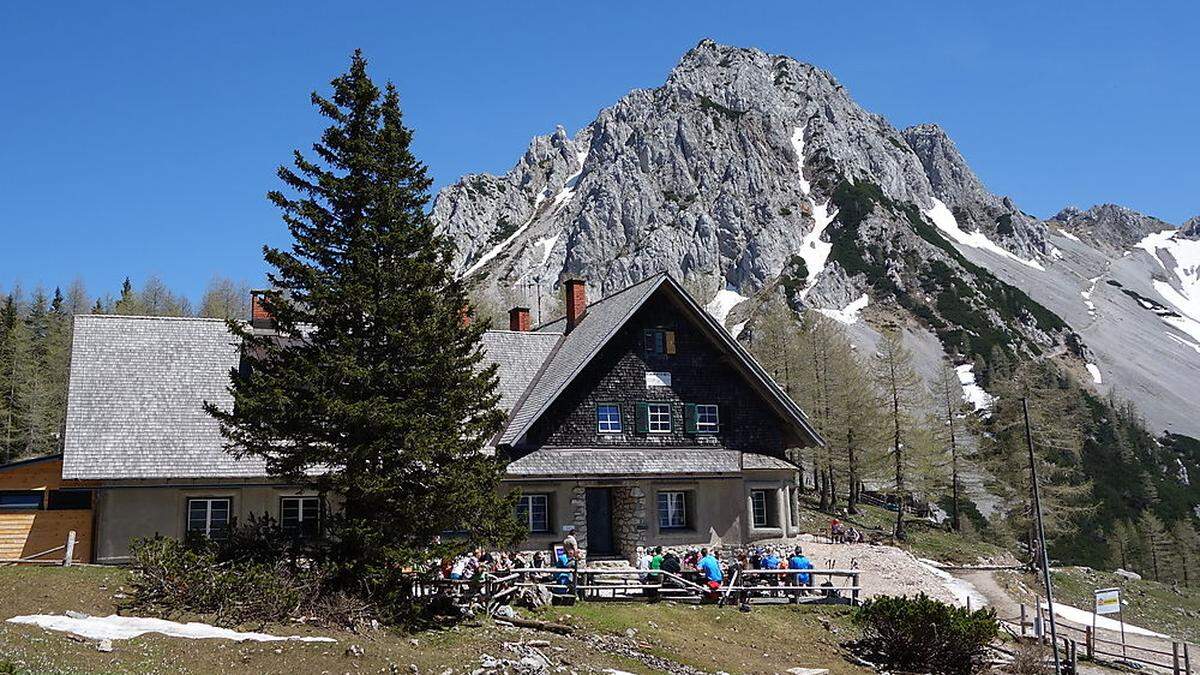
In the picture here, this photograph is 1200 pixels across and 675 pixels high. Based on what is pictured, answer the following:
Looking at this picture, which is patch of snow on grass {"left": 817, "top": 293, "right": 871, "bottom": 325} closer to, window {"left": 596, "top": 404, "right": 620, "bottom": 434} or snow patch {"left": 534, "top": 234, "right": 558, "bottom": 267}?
snow patch {"left": 534, "top": 234, "right": 558, "bottom": 267}

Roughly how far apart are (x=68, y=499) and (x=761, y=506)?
71.6 feet

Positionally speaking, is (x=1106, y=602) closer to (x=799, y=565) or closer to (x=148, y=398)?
(x=799, y=565)

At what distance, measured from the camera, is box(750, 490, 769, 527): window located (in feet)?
108

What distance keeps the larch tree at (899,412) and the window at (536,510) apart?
32.5m

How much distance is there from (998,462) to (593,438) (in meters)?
36.8

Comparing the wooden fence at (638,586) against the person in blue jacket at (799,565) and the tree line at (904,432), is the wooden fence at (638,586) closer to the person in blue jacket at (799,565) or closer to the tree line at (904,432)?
the person in blue jacket at (799,565)

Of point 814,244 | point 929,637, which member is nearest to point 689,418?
point 929,637

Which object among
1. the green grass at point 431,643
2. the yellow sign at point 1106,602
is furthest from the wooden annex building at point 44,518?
the yellow sign at point 1106,602

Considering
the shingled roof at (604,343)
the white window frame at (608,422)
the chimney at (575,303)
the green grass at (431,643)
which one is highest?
the chimney at (575,303)

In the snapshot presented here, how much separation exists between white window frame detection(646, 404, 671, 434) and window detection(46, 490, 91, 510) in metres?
17.5

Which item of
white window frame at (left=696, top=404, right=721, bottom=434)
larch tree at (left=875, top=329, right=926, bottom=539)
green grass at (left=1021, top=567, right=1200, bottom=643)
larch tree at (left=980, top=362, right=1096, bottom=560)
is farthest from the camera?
larch tree at (left=875, top=329, right=926, bottom=539)

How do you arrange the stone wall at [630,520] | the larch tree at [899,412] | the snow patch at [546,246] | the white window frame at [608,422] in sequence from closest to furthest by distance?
the stone wall at [630,520] < the white window frame at [608,422] < the larch tree at [899,412] < the snow patch at [546,246]

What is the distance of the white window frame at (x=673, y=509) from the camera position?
104ft

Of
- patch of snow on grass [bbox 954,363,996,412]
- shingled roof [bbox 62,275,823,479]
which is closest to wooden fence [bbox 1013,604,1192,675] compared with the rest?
shingled roof [bbox 62,275,823,479]
